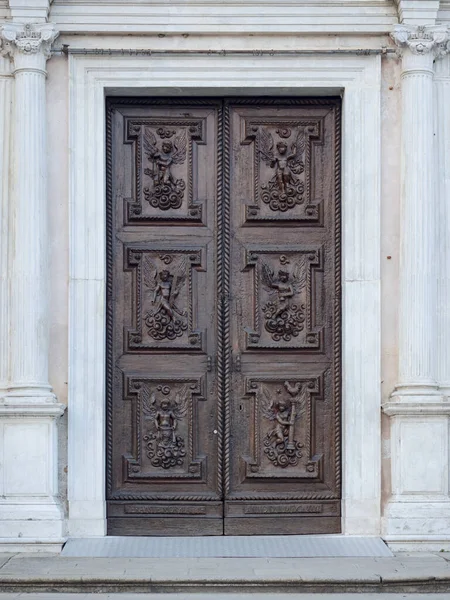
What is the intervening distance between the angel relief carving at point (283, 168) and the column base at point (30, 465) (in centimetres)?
257

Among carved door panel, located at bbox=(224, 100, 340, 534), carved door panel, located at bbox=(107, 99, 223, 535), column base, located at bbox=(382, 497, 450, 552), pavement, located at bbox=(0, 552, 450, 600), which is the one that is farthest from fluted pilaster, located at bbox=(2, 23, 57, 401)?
column base, located at bbox=(382, 497, 450, 552)

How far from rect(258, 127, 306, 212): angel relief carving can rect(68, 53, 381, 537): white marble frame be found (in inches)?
15.5

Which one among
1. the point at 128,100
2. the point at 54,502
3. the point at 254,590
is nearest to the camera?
the point at 254,590

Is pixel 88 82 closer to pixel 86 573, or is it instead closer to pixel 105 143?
pixel 105 143

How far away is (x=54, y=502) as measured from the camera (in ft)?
Result: 35.2

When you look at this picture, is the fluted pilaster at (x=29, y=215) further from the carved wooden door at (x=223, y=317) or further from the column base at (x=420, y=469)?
the column base at (x=420, y=469)

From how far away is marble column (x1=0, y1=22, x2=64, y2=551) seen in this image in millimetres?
10664

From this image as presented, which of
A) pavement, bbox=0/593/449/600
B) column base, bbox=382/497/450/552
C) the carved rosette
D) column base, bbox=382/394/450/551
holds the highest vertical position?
the carved rosette

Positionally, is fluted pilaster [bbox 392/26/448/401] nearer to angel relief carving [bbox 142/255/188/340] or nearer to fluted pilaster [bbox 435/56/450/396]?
fluted pilaster [bbox 435/56/450/396]

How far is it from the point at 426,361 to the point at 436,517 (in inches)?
49.7

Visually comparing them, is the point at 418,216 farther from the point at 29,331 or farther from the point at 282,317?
the point at 29,331

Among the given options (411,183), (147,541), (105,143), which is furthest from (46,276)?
(411,183)

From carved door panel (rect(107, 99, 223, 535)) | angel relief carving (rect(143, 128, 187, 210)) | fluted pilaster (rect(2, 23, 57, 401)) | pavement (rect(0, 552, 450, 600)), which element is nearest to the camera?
pavement (rect(0, 552, 450, 600))

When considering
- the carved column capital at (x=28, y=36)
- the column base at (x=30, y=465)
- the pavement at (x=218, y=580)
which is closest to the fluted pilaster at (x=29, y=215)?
the carved column capital at (x=28, y=36)
